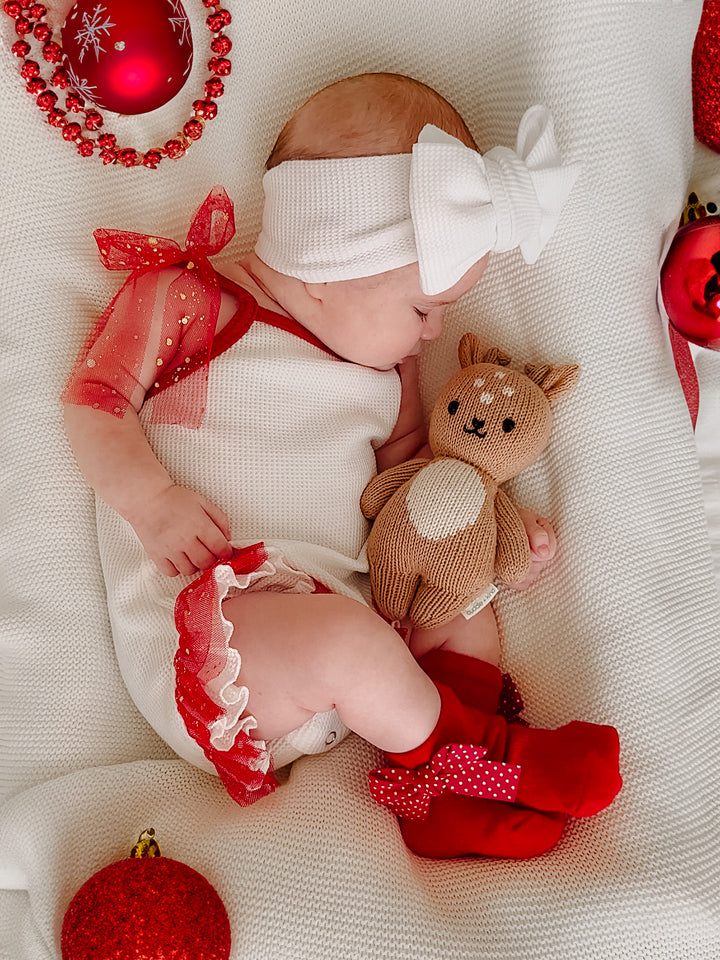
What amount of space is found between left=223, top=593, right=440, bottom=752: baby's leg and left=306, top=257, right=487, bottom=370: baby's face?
1.18 ft

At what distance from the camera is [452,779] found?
1025mm

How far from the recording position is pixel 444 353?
54.9 inches

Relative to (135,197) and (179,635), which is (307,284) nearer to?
(135,197)

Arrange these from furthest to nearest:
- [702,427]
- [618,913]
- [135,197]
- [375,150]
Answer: [702,427] → [135,197] → [375,150] → [618,913]

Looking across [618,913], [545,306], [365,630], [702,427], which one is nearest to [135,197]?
[545,306]

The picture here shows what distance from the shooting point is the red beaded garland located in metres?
1.23

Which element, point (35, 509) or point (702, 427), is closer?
point (35, 509)

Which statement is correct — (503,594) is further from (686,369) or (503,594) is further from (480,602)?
(686,369)

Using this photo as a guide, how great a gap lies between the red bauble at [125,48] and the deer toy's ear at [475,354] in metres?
0.52

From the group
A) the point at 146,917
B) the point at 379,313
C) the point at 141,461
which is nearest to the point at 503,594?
the point at 379,313

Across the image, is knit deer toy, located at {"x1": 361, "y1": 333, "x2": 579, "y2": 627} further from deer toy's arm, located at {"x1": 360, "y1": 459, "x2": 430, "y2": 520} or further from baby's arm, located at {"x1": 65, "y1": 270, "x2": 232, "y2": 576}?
baby's arm, located at {"x1": 65, "y1": 270, "x2": 232, "y2": 576}

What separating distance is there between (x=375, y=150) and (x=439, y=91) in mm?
342

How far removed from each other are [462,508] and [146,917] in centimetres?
57

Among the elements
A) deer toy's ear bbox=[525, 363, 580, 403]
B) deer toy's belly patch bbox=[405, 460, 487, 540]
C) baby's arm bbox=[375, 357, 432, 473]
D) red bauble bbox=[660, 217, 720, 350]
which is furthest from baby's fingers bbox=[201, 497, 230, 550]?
red bauble bbox=[660, 217, 720, 350]
